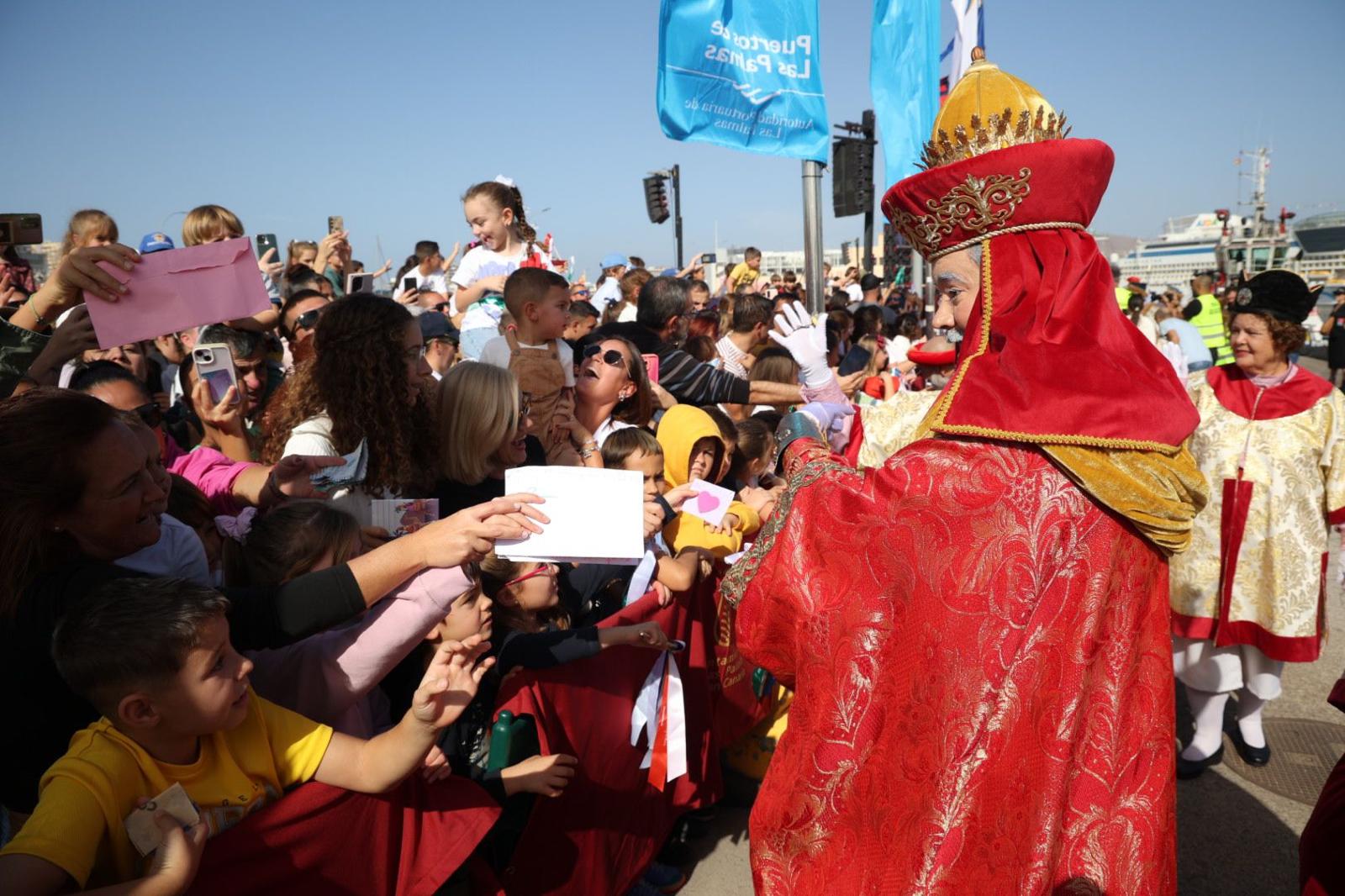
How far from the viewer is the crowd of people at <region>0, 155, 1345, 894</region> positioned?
1.70 meters

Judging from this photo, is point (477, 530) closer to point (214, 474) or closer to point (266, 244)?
point (214, 474)

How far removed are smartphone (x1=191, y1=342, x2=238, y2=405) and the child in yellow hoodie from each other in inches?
71.4

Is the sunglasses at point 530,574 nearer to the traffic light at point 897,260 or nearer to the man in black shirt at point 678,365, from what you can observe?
the man in black shirt at point 678,365

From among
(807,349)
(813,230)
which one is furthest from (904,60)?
(807,349)

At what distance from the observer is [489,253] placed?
5.45 m

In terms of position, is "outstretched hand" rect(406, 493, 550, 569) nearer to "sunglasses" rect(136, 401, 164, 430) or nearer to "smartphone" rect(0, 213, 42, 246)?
"sunglasses" rect(136, 401, 164, 430)

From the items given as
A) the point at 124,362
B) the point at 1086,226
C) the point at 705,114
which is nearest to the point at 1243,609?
the point at 1086,226

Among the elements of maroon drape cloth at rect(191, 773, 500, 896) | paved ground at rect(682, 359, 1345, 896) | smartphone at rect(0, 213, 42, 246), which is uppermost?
smartphone at rect(0, 213, 42, 246)

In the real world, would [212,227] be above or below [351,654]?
above

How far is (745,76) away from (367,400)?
3220 mm

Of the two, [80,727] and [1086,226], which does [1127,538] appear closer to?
[1086,226]

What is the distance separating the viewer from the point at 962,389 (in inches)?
81.5

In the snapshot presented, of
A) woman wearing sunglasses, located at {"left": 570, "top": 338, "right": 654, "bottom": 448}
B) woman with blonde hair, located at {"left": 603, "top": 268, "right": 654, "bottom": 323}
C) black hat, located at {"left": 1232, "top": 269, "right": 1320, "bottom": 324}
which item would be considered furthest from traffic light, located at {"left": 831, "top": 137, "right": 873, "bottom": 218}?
woman wearing sunglasses, located at {"left": 570, "top": 338, "right": 654, "bottom": 448}

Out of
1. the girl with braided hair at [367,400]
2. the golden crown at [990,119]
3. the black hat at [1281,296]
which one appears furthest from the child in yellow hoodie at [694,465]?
the black hat at [1281,296]
